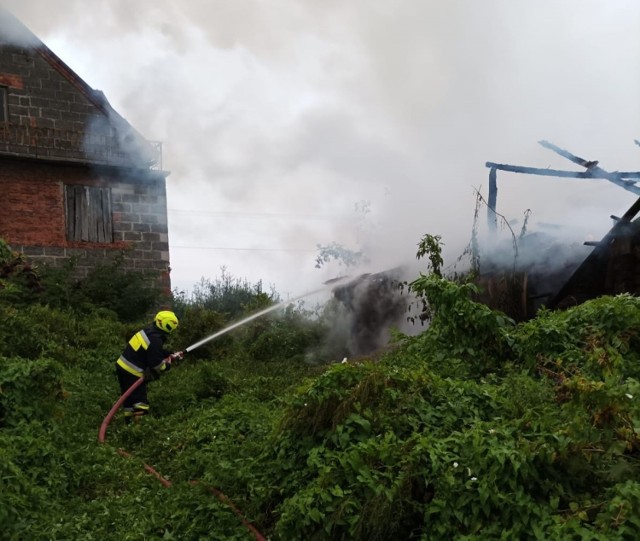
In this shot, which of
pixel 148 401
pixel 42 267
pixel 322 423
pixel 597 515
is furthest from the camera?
pixel 42 267

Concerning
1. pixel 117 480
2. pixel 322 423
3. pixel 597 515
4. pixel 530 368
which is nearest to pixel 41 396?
pixel 117 480

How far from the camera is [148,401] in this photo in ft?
32.4

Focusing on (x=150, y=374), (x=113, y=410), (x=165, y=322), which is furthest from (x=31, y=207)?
Result: (x=113, y=410)

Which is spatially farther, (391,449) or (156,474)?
(156,474)

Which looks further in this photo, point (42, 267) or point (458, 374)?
point (42, 267)

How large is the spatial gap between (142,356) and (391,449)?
216 inches

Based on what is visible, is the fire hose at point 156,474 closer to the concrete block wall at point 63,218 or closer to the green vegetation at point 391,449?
the green vegetation at point 391,449

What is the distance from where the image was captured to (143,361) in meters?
9.65

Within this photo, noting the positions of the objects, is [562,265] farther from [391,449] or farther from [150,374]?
[391,449]

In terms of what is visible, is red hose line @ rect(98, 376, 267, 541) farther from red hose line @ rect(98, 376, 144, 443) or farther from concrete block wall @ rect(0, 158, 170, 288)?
concrete block wall @ rect(0, 158, 170, 288)

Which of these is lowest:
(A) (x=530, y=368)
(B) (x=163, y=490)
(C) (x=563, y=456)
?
(B) (x=163, y=490)

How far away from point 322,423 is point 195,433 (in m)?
2.26

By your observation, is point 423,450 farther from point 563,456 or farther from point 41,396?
point 41,396

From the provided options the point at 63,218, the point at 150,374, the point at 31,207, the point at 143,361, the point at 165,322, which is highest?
the point at 31,207
